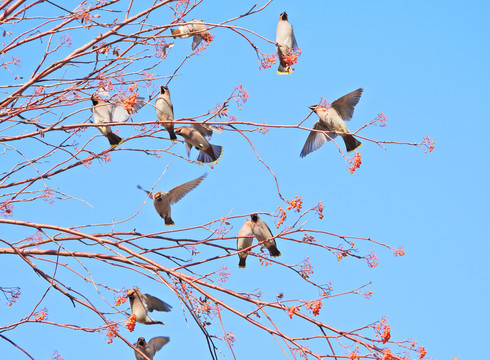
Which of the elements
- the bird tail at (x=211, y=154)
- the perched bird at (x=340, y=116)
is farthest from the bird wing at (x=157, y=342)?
the perched bird at (x=340, y=116)

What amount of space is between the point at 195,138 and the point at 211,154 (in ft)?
0.91

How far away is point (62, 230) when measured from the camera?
446 cm

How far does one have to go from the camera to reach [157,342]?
6.57 metres

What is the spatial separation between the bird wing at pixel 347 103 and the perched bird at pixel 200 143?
1.14 meters

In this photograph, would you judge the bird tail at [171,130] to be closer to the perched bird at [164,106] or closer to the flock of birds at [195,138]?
the flock of birds at [195,138]


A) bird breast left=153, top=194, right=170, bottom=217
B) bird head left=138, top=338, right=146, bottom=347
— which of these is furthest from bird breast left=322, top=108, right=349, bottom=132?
bird head left=138, top=338, right=146, bottom=347

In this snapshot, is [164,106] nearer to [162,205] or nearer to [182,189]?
[182,189]

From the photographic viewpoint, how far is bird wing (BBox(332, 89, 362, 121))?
6656 millimetres

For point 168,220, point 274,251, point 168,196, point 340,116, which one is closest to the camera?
point 274,251

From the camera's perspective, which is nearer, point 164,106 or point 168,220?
point 164,106

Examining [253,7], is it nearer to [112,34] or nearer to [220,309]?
[112,34]

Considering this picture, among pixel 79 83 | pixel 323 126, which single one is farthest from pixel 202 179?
pixel 79 83

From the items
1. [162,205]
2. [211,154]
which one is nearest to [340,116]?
[211,154]

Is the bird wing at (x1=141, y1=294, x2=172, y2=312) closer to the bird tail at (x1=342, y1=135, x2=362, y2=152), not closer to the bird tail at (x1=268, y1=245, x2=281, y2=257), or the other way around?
the bird tail at (x1=268, y1=245, x2=281, y2=257)
